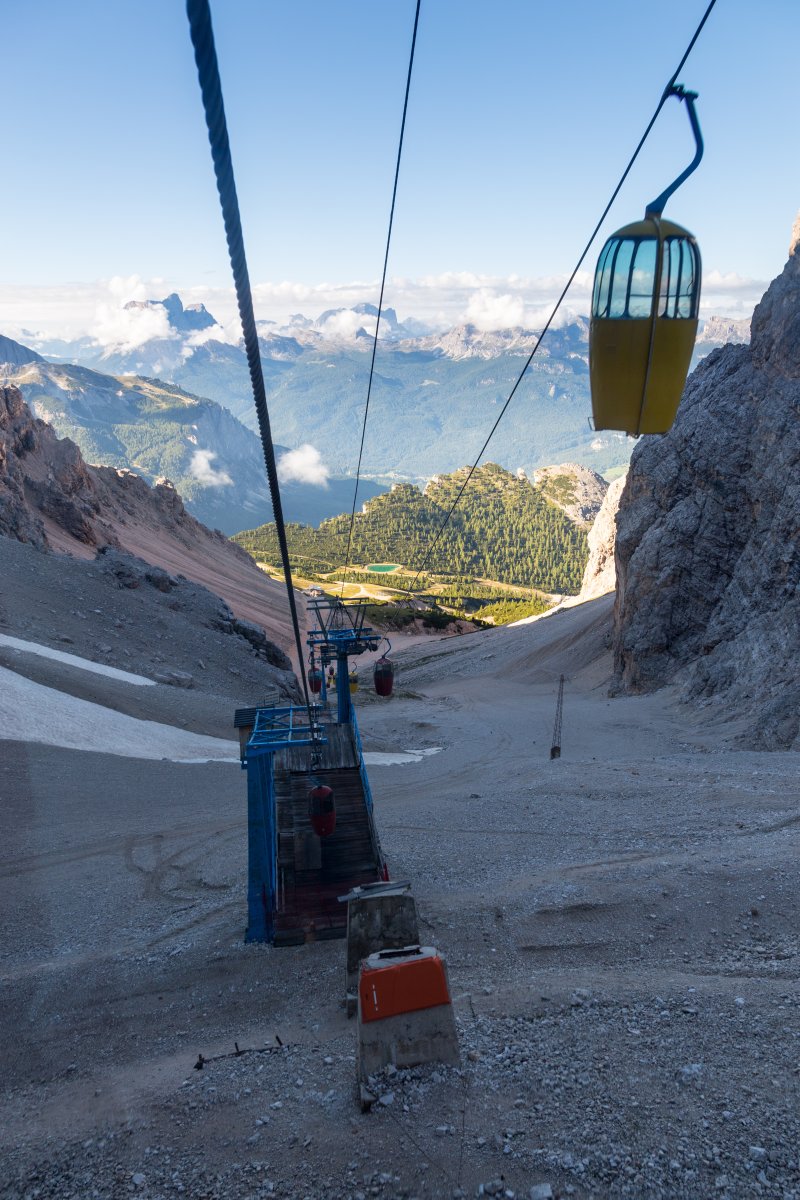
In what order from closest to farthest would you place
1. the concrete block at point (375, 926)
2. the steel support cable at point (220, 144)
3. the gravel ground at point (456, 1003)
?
1. the steel support cable at point (220, 144)
2. the gravel ground at point (456, 1003)
3. the concrete block at point (375, 926)

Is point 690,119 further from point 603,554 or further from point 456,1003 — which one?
point 603,554

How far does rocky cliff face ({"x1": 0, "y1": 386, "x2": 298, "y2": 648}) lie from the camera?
5197 cm

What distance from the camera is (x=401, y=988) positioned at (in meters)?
6.39

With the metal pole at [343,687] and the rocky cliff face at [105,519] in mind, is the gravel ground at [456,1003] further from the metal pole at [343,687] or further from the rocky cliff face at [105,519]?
the rocky cliff face at [105,519]

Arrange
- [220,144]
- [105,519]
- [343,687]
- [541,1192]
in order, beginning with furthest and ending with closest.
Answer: [105,519], [343,687], [541,1192], [220,144]

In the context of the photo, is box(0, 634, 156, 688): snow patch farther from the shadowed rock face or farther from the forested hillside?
the forested hillside

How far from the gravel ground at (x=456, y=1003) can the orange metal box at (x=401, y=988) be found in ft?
1.55

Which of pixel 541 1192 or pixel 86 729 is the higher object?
pixel 541 1192

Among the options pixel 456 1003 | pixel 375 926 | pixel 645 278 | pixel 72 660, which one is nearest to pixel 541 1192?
pixel 456 1003

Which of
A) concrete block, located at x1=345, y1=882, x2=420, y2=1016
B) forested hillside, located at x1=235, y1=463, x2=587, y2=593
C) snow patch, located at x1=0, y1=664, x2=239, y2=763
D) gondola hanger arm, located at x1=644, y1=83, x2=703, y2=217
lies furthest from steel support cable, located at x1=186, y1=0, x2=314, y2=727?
forested hillside, located at x1=235, y1=463, x2=587, y2=593

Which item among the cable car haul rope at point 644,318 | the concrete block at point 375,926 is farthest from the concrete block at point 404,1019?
the cable car haul rope at point 644,318

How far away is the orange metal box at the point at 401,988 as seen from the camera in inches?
250

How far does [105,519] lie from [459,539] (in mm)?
107238

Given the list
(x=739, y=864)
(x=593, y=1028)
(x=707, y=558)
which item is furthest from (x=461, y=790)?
(x=707, y=558)
